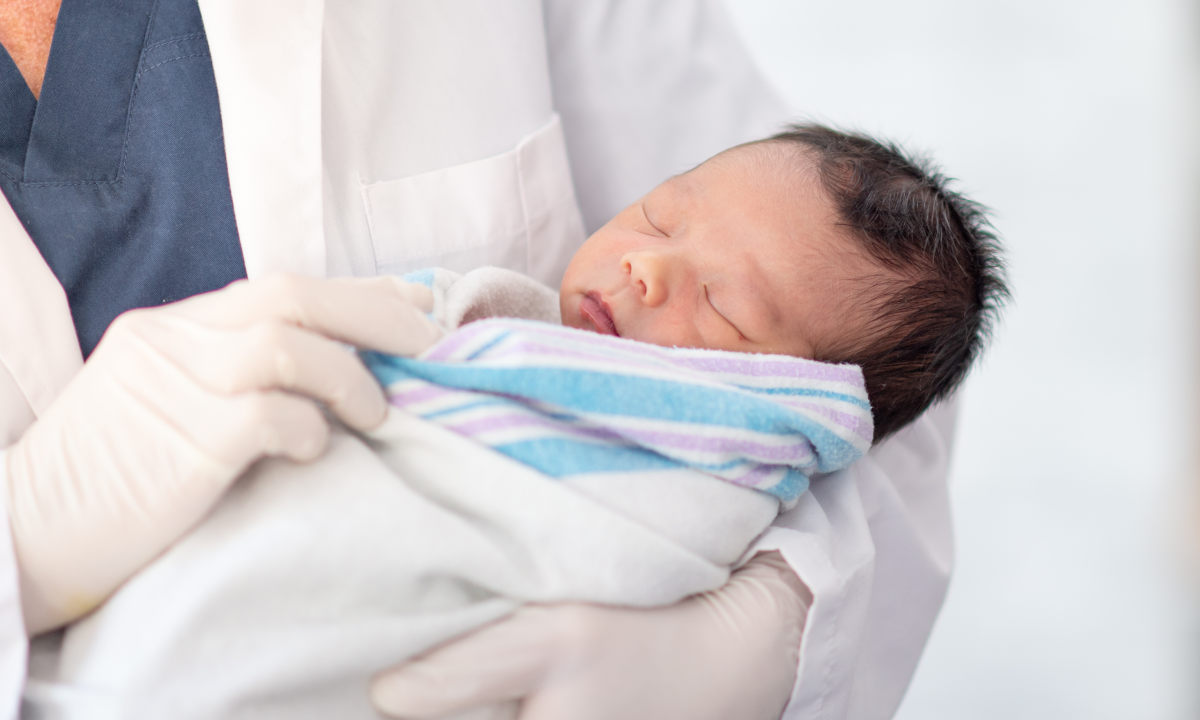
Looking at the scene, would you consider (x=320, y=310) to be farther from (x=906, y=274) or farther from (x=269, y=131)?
(x=906, y=274)

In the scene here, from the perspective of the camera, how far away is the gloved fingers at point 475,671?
580 millimetres

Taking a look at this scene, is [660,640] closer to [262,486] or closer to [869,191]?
[262,486]

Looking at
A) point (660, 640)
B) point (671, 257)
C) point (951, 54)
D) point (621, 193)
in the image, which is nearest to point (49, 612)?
point (660, 640)

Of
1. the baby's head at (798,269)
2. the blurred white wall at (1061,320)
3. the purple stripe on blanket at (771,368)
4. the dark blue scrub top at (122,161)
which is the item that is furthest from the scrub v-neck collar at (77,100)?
the blurred white wall at (1061,320)

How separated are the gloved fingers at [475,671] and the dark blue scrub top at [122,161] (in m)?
0.41

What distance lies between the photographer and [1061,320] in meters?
2.27

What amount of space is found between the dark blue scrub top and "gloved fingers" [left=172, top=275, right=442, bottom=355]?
0.16 meters

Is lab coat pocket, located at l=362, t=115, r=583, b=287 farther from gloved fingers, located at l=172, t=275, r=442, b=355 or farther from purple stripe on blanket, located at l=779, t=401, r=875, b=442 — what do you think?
purple stripe on blanket, located at l=779, t=401, r=875, b=442

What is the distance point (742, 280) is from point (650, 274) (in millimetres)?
96

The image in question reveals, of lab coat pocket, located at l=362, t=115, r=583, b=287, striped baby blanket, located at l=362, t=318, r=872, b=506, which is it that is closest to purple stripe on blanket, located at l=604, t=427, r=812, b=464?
striped baby blanket, located at l=362, t=318, r=872, b=506

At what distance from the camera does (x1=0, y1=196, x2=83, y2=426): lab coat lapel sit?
659mm

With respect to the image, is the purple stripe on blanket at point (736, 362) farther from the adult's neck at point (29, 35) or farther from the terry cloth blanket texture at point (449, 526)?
the adult's neck at point (29, 35)

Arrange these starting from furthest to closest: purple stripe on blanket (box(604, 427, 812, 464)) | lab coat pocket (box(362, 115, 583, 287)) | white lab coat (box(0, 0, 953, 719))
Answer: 1. lab coat pocket (box(362, 115, 583, 287))
2. white lab coat (box(0, 0, 953, 719))
3. purple stripe on blanket (box(604, 427, 812, 464))

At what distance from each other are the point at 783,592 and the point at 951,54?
2.26 meters
